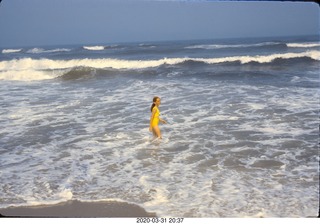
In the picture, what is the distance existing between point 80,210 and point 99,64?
1995cm

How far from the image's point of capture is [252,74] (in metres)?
16.1

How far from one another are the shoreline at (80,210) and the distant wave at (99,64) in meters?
15.5

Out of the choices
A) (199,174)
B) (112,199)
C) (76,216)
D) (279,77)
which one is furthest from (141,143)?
(279,77)

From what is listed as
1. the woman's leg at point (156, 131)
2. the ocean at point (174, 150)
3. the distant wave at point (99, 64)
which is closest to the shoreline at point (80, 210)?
the ocean at point (174, 150)

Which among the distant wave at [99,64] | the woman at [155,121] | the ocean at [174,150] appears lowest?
the ocean at [174,150]

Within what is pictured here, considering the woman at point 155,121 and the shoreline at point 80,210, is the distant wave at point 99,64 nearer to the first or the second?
the woman at point 155,121

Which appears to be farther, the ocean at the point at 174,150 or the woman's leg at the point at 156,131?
the woman's leg at the point at 156,131

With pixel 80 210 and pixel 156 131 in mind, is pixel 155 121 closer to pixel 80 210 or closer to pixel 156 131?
pixel 156 131

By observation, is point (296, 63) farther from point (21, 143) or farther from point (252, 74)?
point (21, 143)

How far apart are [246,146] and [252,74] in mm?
10770

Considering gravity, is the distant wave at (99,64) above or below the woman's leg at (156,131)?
above

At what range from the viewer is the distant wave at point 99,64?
19.2m

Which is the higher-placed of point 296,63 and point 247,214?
point 296,63

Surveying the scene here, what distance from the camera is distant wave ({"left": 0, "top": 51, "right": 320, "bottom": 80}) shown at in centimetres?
1922
